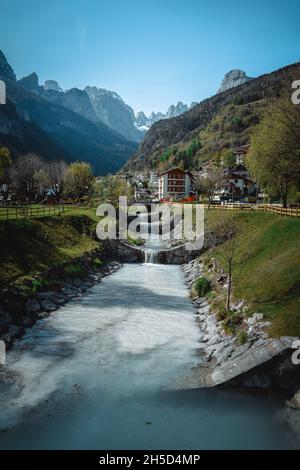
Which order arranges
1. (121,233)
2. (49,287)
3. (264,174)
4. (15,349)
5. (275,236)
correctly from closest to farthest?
(15,349), (49,287), (275,236), (264,174), (121,233)

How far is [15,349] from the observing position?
23031 mm

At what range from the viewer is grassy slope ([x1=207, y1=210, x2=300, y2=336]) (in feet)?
71.9

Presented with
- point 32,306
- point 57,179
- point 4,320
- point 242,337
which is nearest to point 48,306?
point 32,306

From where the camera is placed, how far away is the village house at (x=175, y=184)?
148 m

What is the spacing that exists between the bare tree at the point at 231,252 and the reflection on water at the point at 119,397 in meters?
5.83

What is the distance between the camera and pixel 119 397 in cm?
1794

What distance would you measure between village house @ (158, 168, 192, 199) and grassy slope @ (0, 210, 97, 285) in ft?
303

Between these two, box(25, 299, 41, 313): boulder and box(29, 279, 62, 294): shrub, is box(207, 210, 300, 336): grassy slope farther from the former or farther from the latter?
box(29, 279, 62, 294): shrub

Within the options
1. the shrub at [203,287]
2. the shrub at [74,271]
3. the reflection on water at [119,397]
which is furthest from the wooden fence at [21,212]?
the shrub at [203,287]

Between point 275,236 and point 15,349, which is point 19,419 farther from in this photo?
point 275,236

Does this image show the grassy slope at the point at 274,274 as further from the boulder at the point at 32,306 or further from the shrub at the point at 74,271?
the shrub at the point at 74,271

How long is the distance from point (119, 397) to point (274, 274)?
16449 millimetres
